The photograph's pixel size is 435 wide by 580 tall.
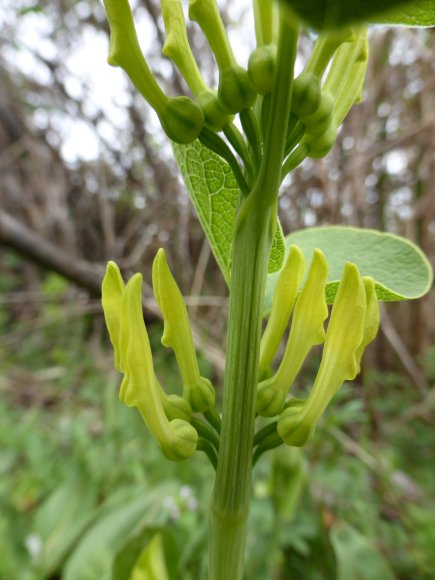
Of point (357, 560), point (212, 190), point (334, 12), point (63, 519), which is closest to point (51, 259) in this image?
point (63, 519)

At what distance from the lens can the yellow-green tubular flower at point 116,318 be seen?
10.5 inches

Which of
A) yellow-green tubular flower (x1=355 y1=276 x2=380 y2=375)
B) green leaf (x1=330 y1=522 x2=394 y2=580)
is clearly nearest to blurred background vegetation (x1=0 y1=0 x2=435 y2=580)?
green leaf (x1=330 y1=522 x2=394 y2=580)

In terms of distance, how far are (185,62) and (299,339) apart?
17 cm

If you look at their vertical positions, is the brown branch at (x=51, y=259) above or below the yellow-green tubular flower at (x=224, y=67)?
above

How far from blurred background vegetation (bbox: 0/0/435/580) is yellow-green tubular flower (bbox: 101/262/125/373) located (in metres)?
0.24

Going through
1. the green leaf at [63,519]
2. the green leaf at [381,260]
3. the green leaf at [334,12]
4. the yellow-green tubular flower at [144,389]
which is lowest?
the green leaf at [63,519]

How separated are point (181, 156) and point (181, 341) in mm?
113

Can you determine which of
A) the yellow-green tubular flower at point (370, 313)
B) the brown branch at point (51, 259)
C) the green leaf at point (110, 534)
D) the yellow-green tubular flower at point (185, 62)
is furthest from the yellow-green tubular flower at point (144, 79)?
the brown branch at point (51, 259)

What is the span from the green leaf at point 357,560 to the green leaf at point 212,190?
0.53 meters

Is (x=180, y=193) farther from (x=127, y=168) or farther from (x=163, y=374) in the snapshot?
(x=163, y=374)

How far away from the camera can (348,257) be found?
341 mm

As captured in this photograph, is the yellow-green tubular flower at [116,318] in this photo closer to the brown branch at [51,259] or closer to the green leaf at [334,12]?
the green leaf at [334,12]

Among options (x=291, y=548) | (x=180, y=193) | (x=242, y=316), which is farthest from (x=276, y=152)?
(x=180, y=193)

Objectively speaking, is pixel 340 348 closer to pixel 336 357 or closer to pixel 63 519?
pixel 336 357
